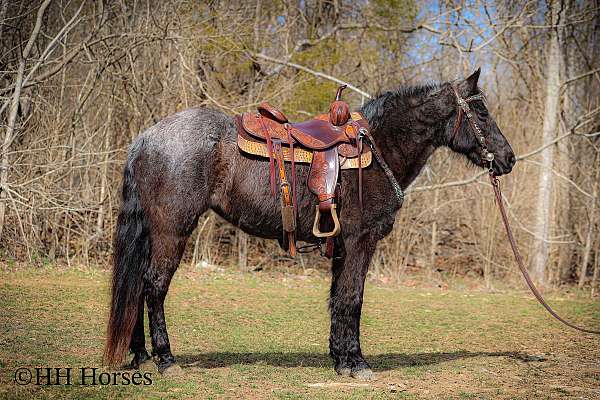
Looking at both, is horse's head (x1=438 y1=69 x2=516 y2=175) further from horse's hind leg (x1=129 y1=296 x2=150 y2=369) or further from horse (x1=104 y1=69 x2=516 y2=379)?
horse's hind leg (x1=129 y1=296 x2=150 y2=369)

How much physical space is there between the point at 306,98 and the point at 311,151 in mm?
8681

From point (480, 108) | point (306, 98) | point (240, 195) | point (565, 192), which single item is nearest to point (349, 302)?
point (240, 195)

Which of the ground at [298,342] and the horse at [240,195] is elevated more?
the horse at [240,195]

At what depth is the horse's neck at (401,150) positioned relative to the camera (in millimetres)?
5770

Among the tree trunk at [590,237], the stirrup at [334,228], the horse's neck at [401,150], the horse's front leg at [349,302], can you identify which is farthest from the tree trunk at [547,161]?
the stirrup at [334,228]

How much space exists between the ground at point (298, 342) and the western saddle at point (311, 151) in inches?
46.0

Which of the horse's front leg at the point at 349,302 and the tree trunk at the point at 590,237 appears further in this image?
the tree trunk at the point at 590,237

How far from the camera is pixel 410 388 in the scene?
5094mm

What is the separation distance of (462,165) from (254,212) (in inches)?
361

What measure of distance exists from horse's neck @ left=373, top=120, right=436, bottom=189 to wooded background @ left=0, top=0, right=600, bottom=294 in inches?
269

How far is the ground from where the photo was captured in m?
5.01

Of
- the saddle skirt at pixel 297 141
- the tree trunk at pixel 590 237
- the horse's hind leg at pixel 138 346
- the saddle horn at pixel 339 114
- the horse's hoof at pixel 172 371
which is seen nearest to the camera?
the horse's hoof at pixel 172 371

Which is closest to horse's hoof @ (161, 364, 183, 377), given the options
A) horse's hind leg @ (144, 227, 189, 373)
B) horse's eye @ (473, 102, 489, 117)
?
horse's hind leg @ (144, 227, 189, 373)

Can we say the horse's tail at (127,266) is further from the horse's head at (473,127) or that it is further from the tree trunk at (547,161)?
the tree trunk at (547,161)
